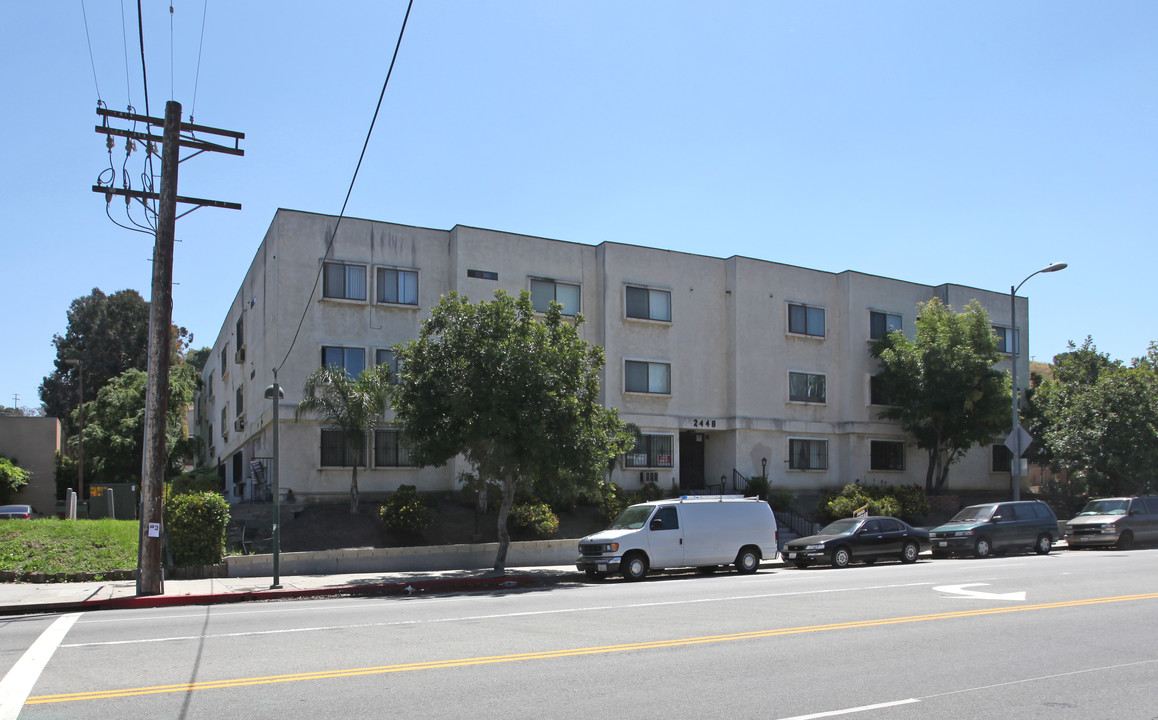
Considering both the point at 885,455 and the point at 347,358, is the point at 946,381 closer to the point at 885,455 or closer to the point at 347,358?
the point at 885,455

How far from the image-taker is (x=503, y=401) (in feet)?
66.2

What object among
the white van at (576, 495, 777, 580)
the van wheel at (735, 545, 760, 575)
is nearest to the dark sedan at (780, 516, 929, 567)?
the white van at (576, 495, 777, 580)

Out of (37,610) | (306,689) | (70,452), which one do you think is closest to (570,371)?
(37,610)

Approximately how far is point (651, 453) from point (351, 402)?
11213 millimetres

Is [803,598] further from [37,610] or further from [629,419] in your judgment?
[629,419]

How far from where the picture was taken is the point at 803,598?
47.9 ft

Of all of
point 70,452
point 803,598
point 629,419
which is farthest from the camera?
point 70,452

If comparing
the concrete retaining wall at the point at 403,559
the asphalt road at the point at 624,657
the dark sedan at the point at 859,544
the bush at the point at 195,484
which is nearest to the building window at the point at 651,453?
the concrete retaining wall at the point at 403,559

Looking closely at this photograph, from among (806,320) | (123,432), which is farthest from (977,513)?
(123,432)

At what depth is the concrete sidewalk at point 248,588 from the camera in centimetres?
1588

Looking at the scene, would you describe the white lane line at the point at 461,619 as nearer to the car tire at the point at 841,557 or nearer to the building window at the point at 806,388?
the car tire at the point at 841,557

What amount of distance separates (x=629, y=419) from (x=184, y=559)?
15302 mm

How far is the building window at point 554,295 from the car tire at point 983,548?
559 inches

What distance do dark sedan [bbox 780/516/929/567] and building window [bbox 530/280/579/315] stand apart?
11.3 m
